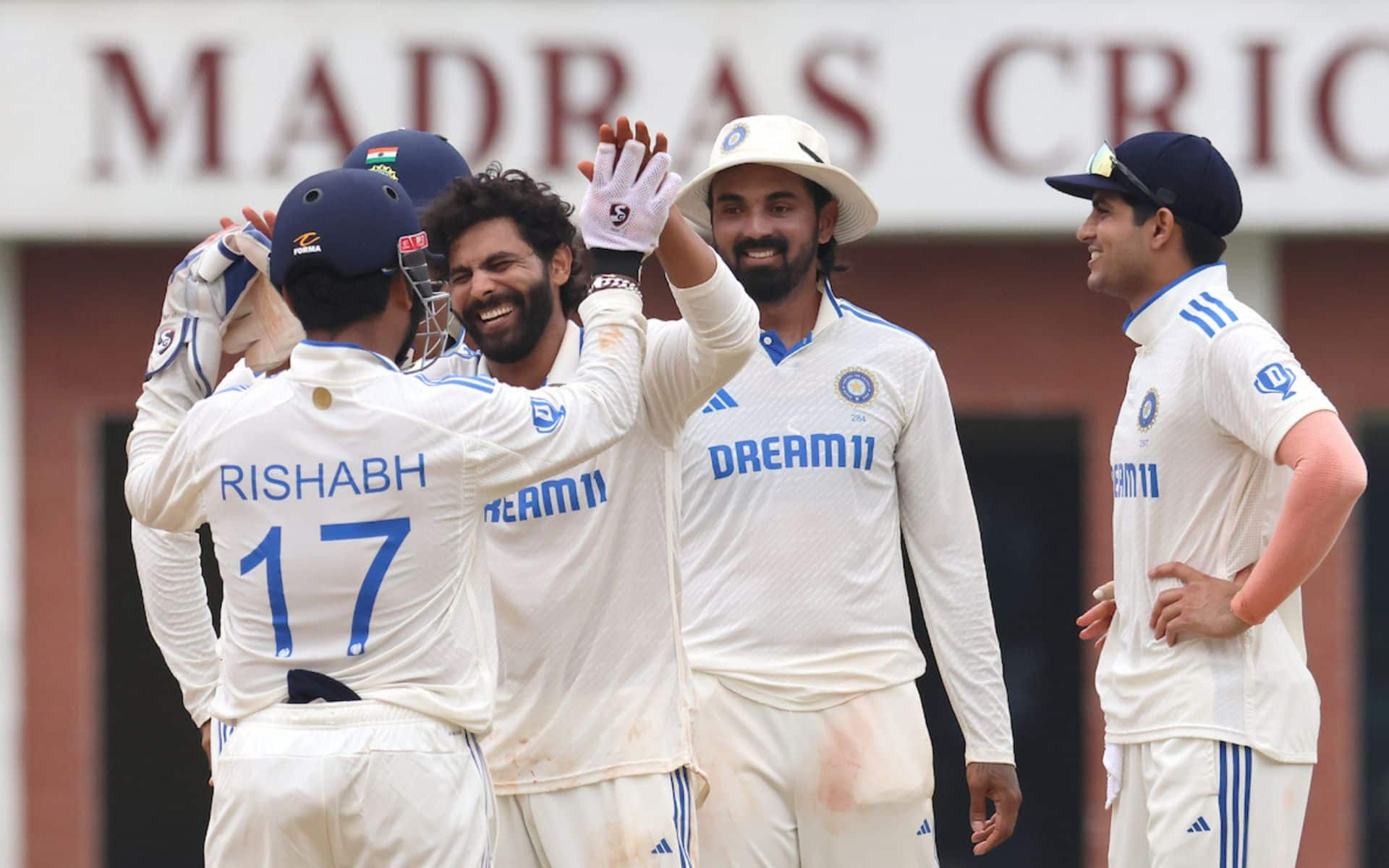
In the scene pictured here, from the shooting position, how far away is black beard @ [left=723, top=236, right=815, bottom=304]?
16.7ft

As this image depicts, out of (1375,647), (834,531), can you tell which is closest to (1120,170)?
(834,531)

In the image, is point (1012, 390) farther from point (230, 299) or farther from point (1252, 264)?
point (230, 299)

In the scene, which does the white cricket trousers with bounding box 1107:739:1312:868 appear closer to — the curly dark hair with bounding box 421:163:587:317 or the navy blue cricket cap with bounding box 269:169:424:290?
the curly dark hair with bounding box 421:163:587:317

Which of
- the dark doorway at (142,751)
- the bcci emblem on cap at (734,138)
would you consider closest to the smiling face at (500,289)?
the bcci emblem on cap at (734,138)

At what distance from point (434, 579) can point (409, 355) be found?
0.96 metres

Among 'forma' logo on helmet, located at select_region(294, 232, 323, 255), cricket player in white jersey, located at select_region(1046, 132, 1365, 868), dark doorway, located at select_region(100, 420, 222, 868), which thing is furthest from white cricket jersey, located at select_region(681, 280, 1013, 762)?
dark doorway, located at select_region(100, 420, 222, 868)

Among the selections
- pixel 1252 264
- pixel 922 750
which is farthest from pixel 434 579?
pixel 1252 264

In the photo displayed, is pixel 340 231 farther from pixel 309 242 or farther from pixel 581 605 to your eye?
pixel 581 605

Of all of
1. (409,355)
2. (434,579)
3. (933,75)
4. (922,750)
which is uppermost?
(933,75)

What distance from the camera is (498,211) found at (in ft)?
15.0

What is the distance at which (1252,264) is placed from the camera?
33.3ft

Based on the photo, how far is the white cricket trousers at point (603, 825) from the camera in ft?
14.5

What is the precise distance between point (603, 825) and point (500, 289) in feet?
3.68

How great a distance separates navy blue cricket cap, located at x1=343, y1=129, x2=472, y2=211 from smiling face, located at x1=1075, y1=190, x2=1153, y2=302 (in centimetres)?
145
